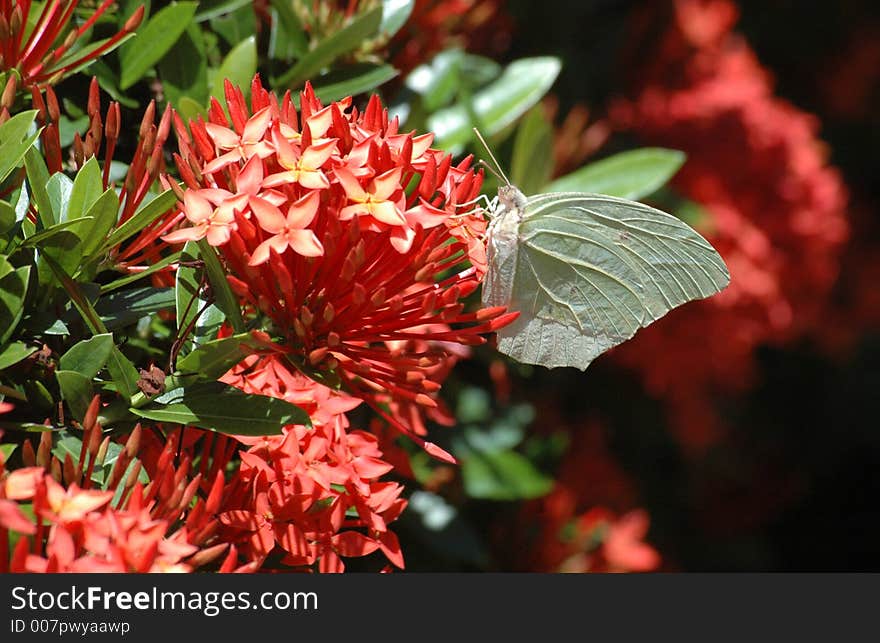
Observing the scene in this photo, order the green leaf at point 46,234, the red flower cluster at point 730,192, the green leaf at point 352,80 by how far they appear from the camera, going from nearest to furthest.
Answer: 1. the green leaf at point 46,234
2. the green leaf at point 352,80
3. the red flower cluster at point 730,192

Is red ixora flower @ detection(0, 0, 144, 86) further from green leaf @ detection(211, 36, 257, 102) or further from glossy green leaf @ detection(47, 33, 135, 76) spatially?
green leaf @ detection(211, 36, 257, 102)

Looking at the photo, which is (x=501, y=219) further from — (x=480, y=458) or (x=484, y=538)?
(x=484, y=538)

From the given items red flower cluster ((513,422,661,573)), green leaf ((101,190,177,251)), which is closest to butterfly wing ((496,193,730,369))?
green leaf ((101,190,177,251))

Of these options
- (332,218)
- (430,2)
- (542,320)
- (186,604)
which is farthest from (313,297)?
(430,2)

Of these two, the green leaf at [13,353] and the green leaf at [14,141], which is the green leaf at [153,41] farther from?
the green leaf at [13,353]

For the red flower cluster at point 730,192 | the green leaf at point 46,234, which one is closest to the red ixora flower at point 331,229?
the green leaf at point 46,234

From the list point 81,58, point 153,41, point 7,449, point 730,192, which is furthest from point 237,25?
point 730,192

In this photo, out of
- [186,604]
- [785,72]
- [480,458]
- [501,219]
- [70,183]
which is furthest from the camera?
[785,72]
